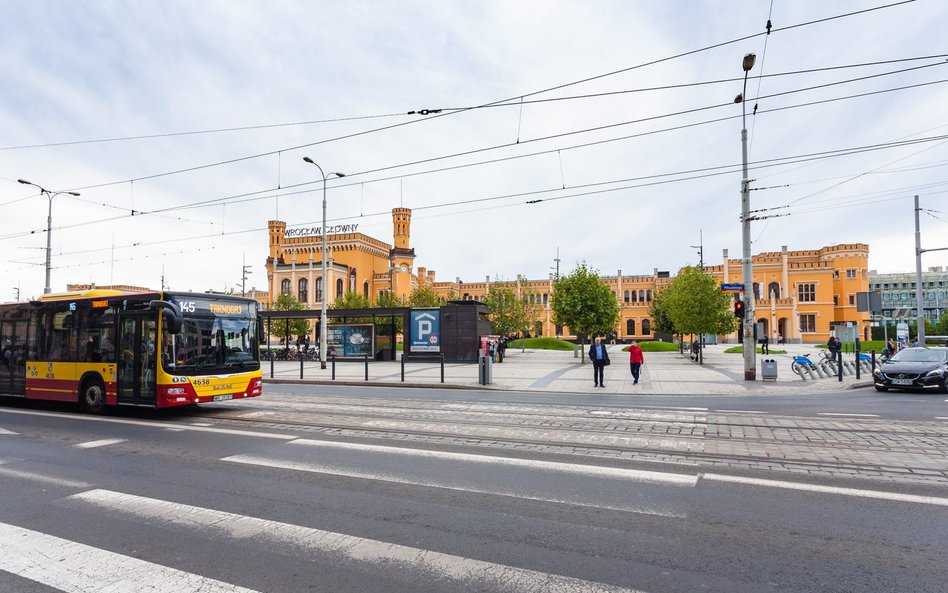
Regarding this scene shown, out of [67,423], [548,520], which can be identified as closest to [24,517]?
[548,520]

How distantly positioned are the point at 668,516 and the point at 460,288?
270 ft

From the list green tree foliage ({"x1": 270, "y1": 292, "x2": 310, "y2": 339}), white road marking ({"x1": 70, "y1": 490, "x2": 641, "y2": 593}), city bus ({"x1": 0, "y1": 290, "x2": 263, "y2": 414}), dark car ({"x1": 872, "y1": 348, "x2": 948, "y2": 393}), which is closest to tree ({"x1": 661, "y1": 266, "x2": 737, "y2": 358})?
dark car ({"x1": 872, "y1": 348, "x2": 948, "y2": 393})

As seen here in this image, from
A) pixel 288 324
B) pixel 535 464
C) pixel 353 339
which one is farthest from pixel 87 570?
pixel 288 324

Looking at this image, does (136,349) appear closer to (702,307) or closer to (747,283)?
(747,283)

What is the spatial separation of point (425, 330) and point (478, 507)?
85.8ft

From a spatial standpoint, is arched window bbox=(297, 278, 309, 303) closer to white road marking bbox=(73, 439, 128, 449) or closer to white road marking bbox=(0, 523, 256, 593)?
white road marking bbox=(73, 439, 128, 449)

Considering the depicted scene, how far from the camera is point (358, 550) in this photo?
4219mm

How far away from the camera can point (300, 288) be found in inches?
2655

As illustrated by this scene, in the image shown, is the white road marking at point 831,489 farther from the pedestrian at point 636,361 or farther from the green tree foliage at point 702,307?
the green tree foliage at point 702,307

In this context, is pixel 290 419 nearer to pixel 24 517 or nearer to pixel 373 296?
pixel 24 517

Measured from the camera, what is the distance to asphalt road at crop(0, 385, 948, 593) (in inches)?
150

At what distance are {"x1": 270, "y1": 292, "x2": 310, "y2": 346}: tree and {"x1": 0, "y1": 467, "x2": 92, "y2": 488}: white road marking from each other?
103 feet

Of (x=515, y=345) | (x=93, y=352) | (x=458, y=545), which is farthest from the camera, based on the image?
(x=515, y=345)

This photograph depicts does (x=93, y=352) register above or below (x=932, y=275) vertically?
below
